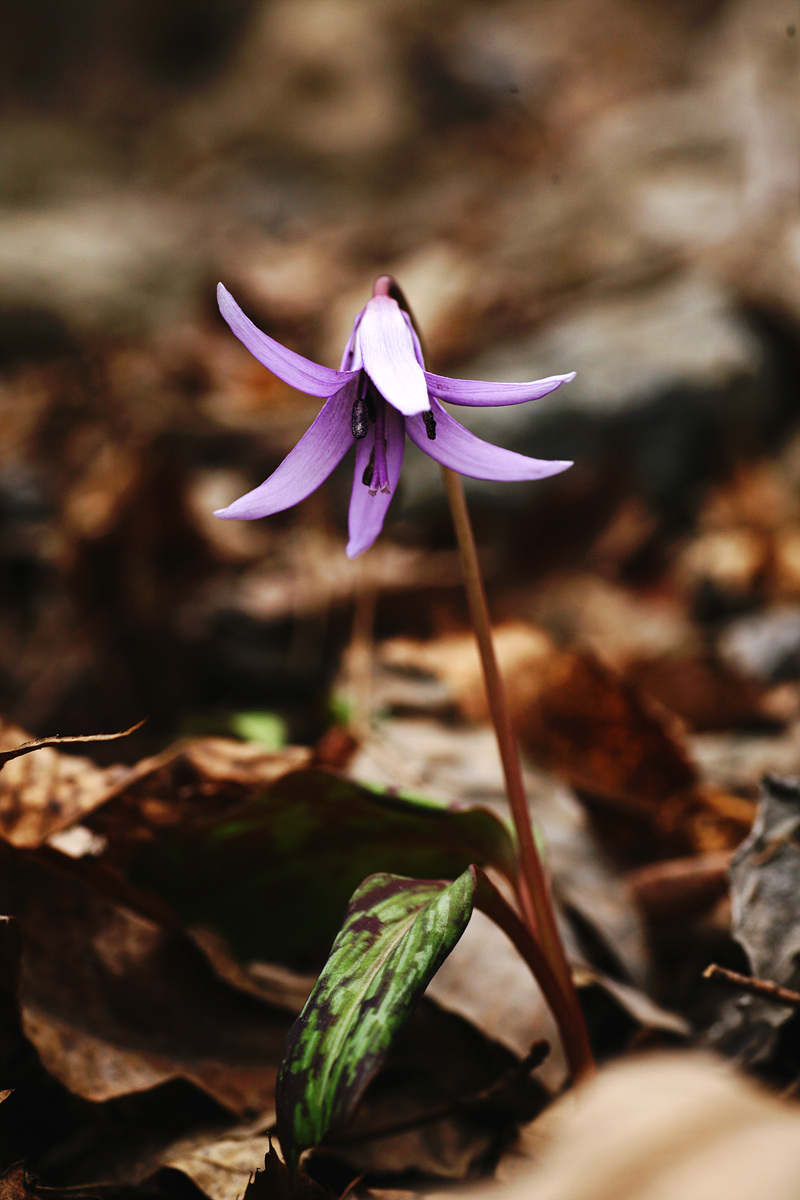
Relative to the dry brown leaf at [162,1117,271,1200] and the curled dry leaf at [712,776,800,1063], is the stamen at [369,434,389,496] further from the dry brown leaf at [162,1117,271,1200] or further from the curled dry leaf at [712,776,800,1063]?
the dry brown leaf at [162,1117,271,1200]

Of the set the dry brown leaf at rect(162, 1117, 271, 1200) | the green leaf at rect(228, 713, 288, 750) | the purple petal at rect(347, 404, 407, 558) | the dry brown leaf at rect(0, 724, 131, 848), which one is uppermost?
the purple petal at rect(347, 404, 407, 558)

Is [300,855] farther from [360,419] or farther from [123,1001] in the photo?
[360,419]

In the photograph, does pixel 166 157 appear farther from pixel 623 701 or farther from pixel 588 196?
pixel 623 701

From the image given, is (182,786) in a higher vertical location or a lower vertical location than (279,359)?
lower

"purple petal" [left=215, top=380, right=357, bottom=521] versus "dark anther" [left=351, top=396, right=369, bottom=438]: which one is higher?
"dark anther" [left=351, top=396, right=369, bottom=438]

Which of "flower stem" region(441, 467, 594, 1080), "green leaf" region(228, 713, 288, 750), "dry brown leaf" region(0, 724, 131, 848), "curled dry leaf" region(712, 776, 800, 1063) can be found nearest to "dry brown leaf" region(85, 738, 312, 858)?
"dry brown leaf" region(0, 724, 131, 848)

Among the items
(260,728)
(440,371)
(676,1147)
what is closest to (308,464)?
(676,1147)

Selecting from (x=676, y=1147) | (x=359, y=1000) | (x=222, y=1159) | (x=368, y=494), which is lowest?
(x=222, y=1159)
